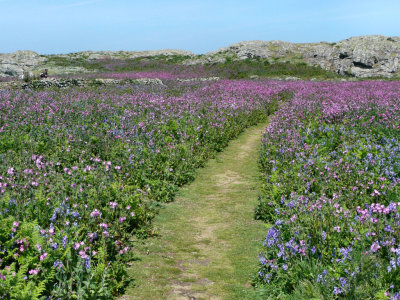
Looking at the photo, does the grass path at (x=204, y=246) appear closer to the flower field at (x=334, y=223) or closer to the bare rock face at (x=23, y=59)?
the flower field at (x=334, y=223)

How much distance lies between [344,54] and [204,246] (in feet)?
184

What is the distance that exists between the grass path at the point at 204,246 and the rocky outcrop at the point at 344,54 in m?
45.7

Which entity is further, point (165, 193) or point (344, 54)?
point (344, 54)

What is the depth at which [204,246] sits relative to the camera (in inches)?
279

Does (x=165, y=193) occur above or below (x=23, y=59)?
below

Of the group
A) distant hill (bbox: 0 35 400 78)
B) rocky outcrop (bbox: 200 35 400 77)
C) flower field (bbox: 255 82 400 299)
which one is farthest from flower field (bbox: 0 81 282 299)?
rocky outcrop (bbox: 200 35 400 77)

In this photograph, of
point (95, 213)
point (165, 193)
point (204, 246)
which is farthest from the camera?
point (165, 193)

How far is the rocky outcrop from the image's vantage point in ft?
170

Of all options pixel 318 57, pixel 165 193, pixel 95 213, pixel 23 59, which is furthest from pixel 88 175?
pixel 23 59

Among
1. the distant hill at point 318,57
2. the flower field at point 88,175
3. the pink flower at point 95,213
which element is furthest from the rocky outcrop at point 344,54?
the pink flower at point 95,213

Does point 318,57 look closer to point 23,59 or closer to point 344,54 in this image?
point 344,54

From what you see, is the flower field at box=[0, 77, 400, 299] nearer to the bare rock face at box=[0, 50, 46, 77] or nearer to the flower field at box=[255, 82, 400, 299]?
the flower field at box=[255, 82, 400, 299]

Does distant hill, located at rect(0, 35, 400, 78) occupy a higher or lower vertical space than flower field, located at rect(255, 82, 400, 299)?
higher

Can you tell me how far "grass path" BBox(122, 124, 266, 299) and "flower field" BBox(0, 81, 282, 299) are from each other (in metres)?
0.39
